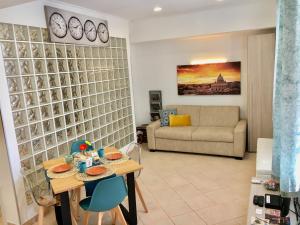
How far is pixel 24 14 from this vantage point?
284cm

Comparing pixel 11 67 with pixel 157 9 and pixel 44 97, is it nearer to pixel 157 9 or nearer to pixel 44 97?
pixel 44 97

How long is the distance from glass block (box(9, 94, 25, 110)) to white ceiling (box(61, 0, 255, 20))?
56.3 inches

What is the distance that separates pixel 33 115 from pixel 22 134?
26cm

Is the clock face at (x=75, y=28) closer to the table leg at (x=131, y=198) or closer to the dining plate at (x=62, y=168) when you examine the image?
the dining plate at (x=62, y=168)

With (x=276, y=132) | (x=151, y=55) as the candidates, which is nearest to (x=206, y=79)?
(x=151, y=55)

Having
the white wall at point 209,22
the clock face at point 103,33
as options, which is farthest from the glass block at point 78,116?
the white wall at point 209,22

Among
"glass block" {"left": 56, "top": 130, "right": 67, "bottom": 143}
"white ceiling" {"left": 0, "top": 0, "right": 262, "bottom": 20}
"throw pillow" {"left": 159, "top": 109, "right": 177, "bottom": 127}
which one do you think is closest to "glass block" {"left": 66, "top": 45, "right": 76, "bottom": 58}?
"white ceiling" {"left": 0, "top": 0, "right": 262, "bottom": 20}

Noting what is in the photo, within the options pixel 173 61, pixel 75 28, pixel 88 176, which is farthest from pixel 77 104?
pixel 173 61

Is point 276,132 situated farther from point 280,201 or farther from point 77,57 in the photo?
point 77,57

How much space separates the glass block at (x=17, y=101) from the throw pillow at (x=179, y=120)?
2.98m

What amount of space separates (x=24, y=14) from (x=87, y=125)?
1717 mm

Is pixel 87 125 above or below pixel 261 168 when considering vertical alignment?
above

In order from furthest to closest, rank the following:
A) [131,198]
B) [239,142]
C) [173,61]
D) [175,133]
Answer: [173,61] < [175,133] < [239,142] < [131,198]

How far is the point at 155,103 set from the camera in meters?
5.76
